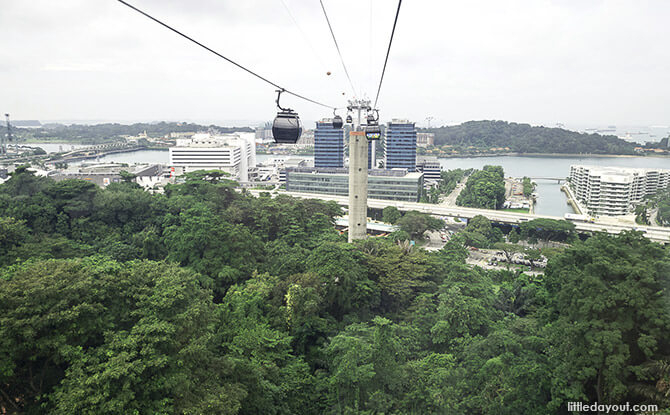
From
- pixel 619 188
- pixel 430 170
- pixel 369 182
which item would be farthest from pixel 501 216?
pixel 430 170

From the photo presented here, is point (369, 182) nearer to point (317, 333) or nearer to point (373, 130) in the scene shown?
→ point (373, 130)

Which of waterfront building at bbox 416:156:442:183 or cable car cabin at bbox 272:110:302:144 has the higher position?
cable car cabin at bbox 272:110:302:144

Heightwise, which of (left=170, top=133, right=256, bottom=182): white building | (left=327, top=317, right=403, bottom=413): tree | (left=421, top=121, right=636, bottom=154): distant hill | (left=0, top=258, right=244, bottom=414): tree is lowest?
(left=327, top=317, right=403, bottom=413): tree

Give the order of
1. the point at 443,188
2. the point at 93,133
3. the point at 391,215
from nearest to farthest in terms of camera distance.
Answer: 1. the point at 391,215
2. the point at 443,188
3. the point at 93,133

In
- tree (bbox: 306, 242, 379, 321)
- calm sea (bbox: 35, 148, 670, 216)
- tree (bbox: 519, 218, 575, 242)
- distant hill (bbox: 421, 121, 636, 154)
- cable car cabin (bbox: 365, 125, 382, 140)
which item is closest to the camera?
tree (bbox: 306, 242, 379, 321)

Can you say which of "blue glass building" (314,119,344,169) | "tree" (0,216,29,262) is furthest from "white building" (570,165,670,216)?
"tree" (0,216,29,262)

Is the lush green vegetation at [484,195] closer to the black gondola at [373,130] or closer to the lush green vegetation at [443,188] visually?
the lush green vegetation at [443,188]

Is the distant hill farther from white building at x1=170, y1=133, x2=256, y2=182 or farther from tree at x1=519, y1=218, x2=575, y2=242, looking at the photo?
white building at x1=170, y1=133, x2=256, y2=182
